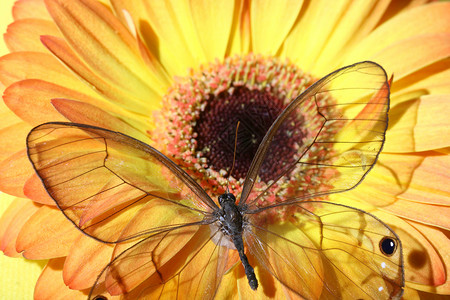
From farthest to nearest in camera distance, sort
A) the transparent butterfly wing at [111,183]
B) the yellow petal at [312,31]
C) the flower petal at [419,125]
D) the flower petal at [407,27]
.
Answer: the yellow petal at [312,31], the flower petal at [407,27], the flower petal at [419,125], the transparent butterfly wing at [111,183]

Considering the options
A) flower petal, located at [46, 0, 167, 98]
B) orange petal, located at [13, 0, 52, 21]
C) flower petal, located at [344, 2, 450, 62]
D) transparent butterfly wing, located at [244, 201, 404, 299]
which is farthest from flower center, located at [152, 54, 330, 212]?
Result: orange petal, located at [13, 0, 52, 21]

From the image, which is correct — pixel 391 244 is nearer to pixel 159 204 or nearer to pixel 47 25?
pixel 159 204

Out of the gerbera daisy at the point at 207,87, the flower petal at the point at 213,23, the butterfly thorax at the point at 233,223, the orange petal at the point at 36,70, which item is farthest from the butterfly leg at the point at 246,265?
the flower petal at the point at 213,23

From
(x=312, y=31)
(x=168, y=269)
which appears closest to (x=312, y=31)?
(x=312, y=31)

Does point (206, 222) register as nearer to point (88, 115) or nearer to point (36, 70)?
point (88, 115)

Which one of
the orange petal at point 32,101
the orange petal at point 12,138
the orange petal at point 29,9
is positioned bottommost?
the orange petal at point 12,138

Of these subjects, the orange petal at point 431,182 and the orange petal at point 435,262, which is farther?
the orange petal at point 431,182

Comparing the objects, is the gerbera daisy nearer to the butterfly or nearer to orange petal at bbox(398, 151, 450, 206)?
orange petal at bbox(398, 151, 450, 206)

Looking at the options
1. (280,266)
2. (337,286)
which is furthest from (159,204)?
(337,286)

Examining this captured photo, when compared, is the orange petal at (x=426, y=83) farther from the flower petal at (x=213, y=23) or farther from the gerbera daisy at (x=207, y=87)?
the flower petal at (x=213, y=23)
